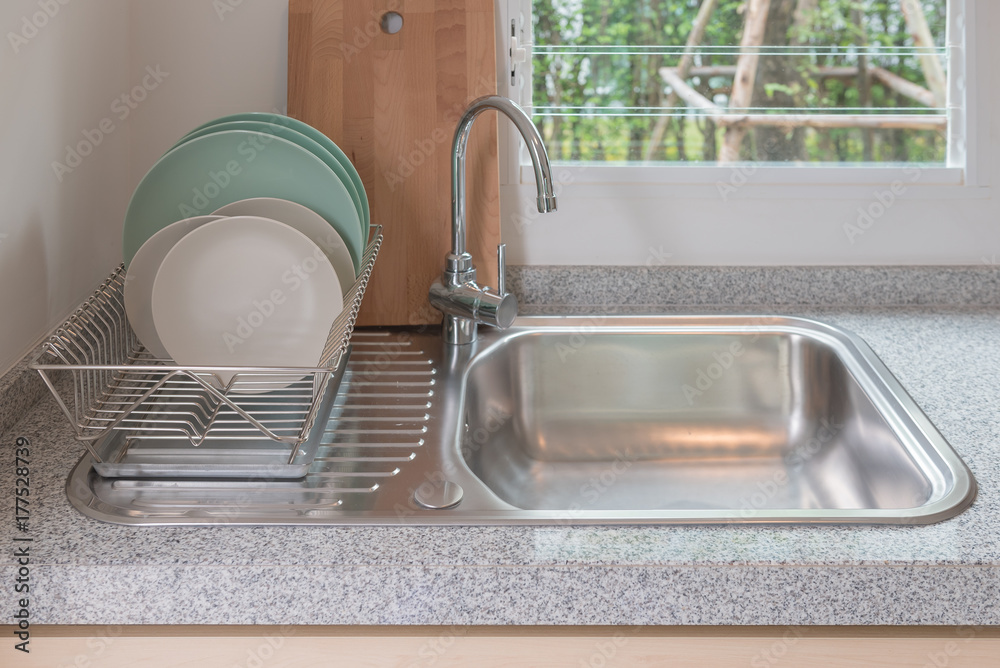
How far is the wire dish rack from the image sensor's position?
2.57 feet

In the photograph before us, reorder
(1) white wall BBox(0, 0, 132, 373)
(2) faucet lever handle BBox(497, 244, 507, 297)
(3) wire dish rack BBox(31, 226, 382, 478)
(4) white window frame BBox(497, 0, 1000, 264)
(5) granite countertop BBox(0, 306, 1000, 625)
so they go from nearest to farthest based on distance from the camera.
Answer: (5) granite countertop BBox(0, 306, 1000, 625) → (3) wire dish rack BBox(31, 226, 382, 478) → (1) white wall BBox(0, 0, 132, 373) → (2) faucet lever handle BBox(497, 244, 507, 297) → (4) white window frame BBox(497, 0, 1000, 264)

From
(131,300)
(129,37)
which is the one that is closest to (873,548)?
(131,300)

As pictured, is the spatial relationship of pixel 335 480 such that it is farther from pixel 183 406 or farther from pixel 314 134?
pixel 314 134

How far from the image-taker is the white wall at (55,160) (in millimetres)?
930

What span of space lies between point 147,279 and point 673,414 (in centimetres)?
72

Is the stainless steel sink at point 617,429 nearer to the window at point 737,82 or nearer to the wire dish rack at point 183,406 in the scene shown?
the wire dish rack at point 183,406

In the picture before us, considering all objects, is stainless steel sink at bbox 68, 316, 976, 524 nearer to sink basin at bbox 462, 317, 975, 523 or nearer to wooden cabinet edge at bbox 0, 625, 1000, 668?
sink basin at bbox 462, 317, 975, 523

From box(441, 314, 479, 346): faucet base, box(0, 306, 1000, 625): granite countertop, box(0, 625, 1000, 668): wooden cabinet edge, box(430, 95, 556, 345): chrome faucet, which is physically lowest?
box(0, 625, 1000, 668): wooden cabinet edge

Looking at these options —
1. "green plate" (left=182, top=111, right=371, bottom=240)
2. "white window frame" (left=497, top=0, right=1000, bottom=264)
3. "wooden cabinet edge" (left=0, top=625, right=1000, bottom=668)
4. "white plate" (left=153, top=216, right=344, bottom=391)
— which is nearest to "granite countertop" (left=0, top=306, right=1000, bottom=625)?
"wooden cabinet edge" (left=0, top=625, right=1000, bottom=668)

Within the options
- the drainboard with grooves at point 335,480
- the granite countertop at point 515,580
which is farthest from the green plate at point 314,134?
the granite countertop at point 515,580

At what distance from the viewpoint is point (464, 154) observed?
1.10 meters

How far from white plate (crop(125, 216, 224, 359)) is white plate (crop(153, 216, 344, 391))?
0.09 ft

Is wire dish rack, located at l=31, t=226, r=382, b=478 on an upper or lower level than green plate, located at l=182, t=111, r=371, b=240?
lower

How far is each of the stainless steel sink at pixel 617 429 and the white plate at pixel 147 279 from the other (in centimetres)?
20
